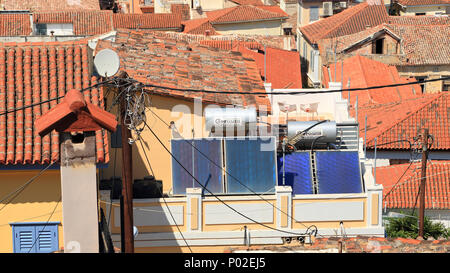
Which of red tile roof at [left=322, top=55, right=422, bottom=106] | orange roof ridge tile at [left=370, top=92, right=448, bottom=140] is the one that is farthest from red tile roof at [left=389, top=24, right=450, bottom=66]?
orange roof ridge tile at [left=370, top=92, right=448, bottom=140]

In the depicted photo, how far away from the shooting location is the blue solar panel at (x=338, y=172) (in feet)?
77.6

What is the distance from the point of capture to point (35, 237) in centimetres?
1998

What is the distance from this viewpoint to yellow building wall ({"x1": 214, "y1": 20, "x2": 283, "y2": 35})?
70375 mm

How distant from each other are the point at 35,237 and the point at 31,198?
3.04ft

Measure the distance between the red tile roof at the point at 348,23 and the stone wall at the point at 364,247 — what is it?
1677 inches

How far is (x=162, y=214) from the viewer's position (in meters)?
22.2

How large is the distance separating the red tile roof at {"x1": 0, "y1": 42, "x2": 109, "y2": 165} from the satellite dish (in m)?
2.34

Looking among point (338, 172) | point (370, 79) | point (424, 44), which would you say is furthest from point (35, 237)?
point (424, 44)

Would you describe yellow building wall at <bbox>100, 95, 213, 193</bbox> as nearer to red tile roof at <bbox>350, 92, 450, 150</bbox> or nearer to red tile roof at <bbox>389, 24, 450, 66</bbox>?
red tile roof at <bbox>350, 92, 450, 150</bbox>

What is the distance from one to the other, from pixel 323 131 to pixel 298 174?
5.19ft

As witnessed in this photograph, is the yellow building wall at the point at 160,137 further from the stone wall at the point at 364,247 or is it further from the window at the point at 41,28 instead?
the window at the point at 41,28

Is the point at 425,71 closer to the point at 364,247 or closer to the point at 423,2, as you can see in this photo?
the point at 423,2
